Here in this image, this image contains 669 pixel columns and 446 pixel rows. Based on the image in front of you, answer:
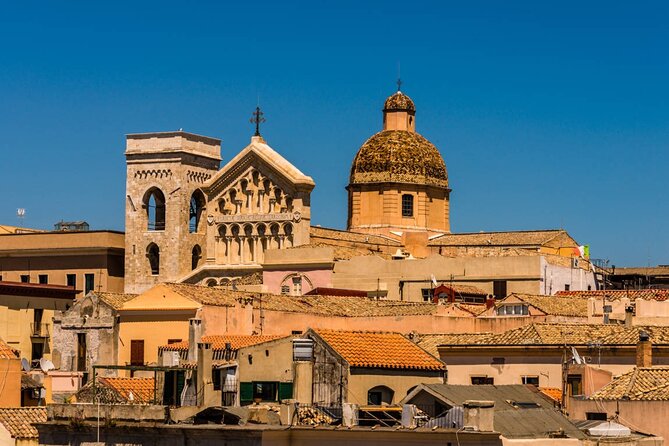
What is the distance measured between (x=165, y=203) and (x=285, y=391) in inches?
2733

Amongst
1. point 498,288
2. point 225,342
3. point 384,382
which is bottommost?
point 384,382

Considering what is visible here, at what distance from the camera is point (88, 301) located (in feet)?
211

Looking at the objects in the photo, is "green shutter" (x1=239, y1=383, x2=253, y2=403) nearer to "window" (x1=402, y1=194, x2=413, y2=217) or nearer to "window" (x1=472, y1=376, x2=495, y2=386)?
"window" (x1=472, y1=376, x2=495, y2=386)

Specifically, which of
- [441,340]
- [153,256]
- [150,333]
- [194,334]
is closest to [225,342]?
[194,334]

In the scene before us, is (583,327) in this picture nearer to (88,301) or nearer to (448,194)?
(88,301)

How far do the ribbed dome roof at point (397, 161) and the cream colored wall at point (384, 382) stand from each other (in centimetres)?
5957

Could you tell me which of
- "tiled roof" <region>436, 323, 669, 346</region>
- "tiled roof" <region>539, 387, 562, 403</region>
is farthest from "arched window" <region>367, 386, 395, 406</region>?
"tiled roof" <region>436, 323, 669, 346</region>

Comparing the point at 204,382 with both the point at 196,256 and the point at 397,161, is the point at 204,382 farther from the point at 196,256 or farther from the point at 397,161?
the point at 196,256

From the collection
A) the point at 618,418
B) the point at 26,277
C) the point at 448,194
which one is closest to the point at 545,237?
the point at 448,194

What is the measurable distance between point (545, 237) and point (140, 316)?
33092 mm

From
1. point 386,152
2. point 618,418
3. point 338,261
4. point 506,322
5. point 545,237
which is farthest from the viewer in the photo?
point 386,152

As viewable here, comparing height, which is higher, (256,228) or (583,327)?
(256,228)

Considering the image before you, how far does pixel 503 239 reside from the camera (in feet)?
302

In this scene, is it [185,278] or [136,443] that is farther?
[185,278]
